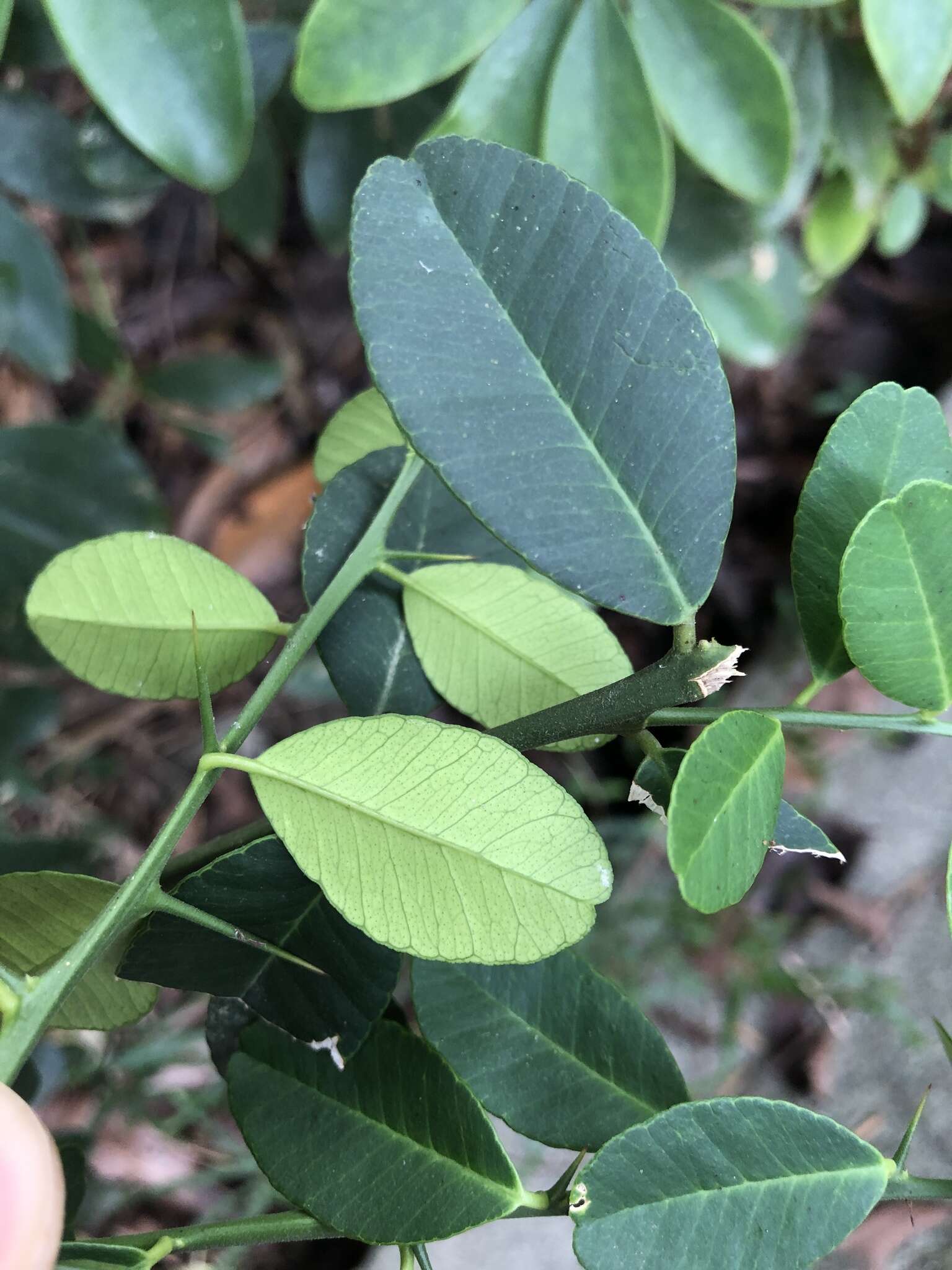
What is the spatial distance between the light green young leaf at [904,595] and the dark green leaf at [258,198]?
3.28ft

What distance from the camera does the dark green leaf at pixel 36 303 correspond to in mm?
991

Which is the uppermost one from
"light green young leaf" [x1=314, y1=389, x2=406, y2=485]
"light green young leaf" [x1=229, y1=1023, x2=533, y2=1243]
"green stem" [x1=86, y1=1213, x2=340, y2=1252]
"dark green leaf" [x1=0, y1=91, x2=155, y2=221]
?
"dark green leaf" [x1=0, y1=91, x2=155, y2=221]

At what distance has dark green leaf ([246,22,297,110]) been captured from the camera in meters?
0.93

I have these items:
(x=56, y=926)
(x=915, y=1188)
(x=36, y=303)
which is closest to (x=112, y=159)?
(x=36, y=303)

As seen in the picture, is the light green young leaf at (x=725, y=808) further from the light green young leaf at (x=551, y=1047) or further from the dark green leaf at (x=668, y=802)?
the light green young leaf at (x=551, y=1047)

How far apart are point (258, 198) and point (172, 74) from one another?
19.8 inches

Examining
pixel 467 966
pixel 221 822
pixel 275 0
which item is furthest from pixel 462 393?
pixel 221 822

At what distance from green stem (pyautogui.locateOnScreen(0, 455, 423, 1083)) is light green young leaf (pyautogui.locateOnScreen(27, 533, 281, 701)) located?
0.16ft

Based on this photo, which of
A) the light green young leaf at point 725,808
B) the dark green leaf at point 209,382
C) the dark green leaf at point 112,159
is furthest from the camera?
the dark green leaf at point 209,382

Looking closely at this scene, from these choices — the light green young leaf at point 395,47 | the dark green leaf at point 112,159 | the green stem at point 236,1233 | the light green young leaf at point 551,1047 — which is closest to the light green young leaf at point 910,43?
the light green young leaf at point 395,47

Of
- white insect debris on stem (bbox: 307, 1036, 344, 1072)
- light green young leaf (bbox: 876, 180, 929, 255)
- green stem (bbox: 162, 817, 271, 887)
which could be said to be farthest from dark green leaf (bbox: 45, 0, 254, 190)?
light green young leaf (bbox: 876, 180, 929, 255)

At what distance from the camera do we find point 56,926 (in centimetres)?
44

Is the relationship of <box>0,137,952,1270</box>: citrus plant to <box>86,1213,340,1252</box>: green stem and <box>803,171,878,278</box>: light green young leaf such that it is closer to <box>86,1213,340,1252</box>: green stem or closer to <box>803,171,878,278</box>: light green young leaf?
<box>86,1213,340,1252</box>: green stem

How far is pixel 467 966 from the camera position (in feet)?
1.63
